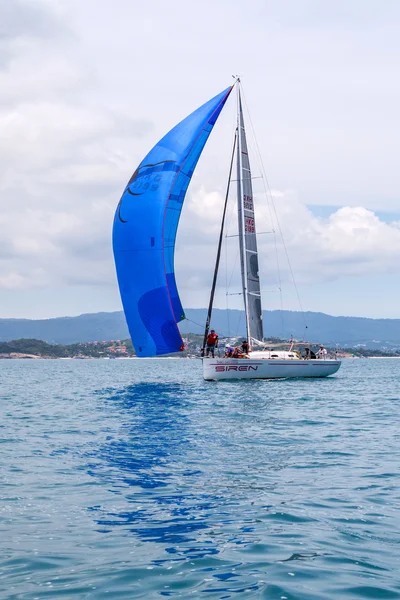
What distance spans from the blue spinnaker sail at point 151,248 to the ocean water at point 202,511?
578 inches

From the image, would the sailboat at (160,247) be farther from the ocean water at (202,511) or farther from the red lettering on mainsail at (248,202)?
the ocean water at (202,511)

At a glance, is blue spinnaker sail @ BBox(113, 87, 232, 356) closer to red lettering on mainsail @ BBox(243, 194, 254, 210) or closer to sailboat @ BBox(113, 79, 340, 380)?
sailboat @ BBox(113, 79, 340, 380)

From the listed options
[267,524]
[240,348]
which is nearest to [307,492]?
[267,524]

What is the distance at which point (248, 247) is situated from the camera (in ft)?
123

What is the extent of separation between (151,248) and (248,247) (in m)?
7.14

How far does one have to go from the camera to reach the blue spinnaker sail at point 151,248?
32594mm

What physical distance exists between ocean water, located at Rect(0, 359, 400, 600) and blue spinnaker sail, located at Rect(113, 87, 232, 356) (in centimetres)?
1469

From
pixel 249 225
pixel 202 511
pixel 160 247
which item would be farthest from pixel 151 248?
pixel 202 511

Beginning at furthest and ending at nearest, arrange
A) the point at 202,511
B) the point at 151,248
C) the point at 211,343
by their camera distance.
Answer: the point at 211,343 < the point at 151,248 < the point at 202,511

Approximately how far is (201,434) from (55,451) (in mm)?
3990

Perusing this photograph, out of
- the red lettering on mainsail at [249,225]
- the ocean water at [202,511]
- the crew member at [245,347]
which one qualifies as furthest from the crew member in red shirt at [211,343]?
the ocean water at [202,511]

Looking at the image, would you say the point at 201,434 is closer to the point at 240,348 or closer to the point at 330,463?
the point at 330,463

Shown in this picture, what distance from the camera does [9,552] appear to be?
24.6 ft

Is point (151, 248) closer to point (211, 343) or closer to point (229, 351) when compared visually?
point (211, 343)
